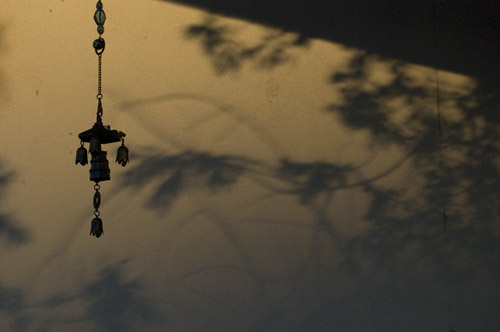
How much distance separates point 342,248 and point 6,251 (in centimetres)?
205

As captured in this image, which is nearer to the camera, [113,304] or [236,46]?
[113,304]

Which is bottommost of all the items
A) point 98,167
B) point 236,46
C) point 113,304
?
point 113,304

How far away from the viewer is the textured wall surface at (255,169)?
3.23 metres

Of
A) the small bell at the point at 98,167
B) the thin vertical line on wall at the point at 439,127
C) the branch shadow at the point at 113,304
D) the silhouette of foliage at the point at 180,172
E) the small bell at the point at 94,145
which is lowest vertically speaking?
the branch shadow at the point at 113,304

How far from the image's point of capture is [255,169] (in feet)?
12.0

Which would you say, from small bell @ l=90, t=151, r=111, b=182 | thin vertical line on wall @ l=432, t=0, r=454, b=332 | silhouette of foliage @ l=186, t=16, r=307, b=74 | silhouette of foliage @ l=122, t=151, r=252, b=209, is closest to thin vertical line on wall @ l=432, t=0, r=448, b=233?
thin vertical line on wall @ l=432, t=0, r=454, b=332

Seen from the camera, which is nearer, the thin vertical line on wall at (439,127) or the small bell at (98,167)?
the small bell at (98,167)

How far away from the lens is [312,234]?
12.3 ft

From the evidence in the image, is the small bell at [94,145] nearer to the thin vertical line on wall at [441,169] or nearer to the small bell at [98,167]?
the small bell at [98,167]

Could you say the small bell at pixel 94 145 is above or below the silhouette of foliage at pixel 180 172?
below

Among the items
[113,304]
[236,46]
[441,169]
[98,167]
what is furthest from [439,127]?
[98,167]

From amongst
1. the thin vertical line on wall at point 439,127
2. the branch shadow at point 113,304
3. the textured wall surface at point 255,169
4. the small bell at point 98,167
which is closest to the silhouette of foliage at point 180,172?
the textured wall surface at point 255,169

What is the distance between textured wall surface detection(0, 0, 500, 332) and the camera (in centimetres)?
323

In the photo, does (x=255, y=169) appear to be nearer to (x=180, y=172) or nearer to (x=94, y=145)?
(x=180, y=172)
